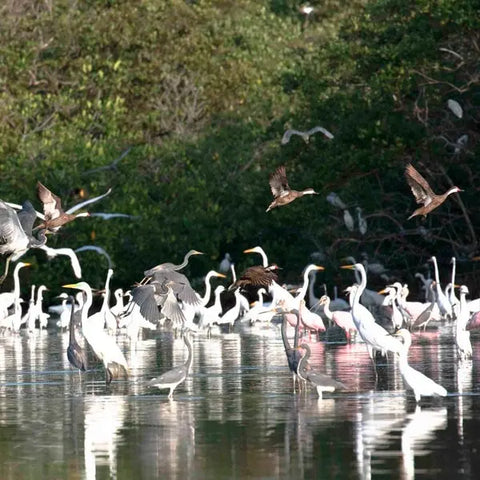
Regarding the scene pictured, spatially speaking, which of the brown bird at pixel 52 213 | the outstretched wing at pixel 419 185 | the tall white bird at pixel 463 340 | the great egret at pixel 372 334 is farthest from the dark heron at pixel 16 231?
the tall white bird at pixel 463 340

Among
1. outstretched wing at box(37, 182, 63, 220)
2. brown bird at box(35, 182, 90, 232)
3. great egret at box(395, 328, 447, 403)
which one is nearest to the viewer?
great egret at box(395, 328, 447, 403)

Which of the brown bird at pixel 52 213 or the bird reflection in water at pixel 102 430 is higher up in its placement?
the brown bird at pixel 52 213

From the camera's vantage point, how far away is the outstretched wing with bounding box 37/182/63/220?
22.9m

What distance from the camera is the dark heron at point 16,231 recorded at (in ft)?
71.3

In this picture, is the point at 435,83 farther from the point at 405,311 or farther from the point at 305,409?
the point at 305,409

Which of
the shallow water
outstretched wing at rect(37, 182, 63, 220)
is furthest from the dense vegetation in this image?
the shallow water

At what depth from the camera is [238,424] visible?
45.0 feet

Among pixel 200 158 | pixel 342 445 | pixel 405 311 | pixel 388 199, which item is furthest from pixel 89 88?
pixel 342 445

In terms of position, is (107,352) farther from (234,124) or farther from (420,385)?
(234,124)

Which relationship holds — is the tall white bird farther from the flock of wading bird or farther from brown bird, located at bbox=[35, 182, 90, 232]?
brown bird, located at bbox=[35, 182, 90, 232]

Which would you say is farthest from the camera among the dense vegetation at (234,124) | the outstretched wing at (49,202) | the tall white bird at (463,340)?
the dense vegetation at (234,124)

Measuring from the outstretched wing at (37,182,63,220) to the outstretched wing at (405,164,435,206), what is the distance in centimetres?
565

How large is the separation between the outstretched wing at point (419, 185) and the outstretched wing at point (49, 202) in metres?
5.65

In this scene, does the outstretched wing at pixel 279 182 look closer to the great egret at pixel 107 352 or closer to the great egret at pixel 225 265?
the great egret at pixel 107 352
